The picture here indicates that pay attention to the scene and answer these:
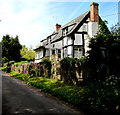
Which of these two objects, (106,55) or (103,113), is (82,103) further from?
(106,55)

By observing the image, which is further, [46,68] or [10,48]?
[10,48]

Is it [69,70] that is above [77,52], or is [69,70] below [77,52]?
below

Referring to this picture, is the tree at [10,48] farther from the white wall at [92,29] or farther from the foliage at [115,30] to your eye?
the foliage at [115,30]

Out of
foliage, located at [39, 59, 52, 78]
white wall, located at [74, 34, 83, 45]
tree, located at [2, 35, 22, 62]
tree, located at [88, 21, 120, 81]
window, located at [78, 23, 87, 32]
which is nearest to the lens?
tree, located at [88, 21, 120, 81]

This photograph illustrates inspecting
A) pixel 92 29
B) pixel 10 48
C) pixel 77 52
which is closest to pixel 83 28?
pixel 92 29

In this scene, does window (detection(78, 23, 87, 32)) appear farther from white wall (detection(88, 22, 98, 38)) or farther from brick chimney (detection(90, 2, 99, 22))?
brick chimney (detection(90, 2, 99, 22))

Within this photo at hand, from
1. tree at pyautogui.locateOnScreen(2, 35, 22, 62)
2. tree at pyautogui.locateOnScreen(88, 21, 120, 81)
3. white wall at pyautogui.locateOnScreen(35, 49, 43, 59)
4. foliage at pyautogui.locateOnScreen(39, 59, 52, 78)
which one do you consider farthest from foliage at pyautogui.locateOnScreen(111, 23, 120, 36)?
tree at pyautogui.locateOnScreen(2, 35, 22, 62)

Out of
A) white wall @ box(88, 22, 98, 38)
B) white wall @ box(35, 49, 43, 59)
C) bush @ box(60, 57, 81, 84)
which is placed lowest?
bush @ box(60, 57, 81, 84)

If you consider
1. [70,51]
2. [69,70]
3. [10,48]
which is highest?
[10,48]

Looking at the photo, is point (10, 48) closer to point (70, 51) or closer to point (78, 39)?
point (70, 51)

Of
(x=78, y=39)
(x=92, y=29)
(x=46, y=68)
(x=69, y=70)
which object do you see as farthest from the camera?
(x=78, y=39)

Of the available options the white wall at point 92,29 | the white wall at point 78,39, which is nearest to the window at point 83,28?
the white wall at point 92,29

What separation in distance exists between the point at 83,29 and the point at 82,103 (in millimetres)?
18217

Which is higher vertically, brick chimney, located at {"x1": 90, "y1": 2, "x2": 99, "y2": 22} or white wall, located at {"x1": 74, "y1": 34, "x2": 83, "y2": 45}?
brick chimney, located at {"x1": 90, "y1": 2, "x2": 99, "y2": 22}
